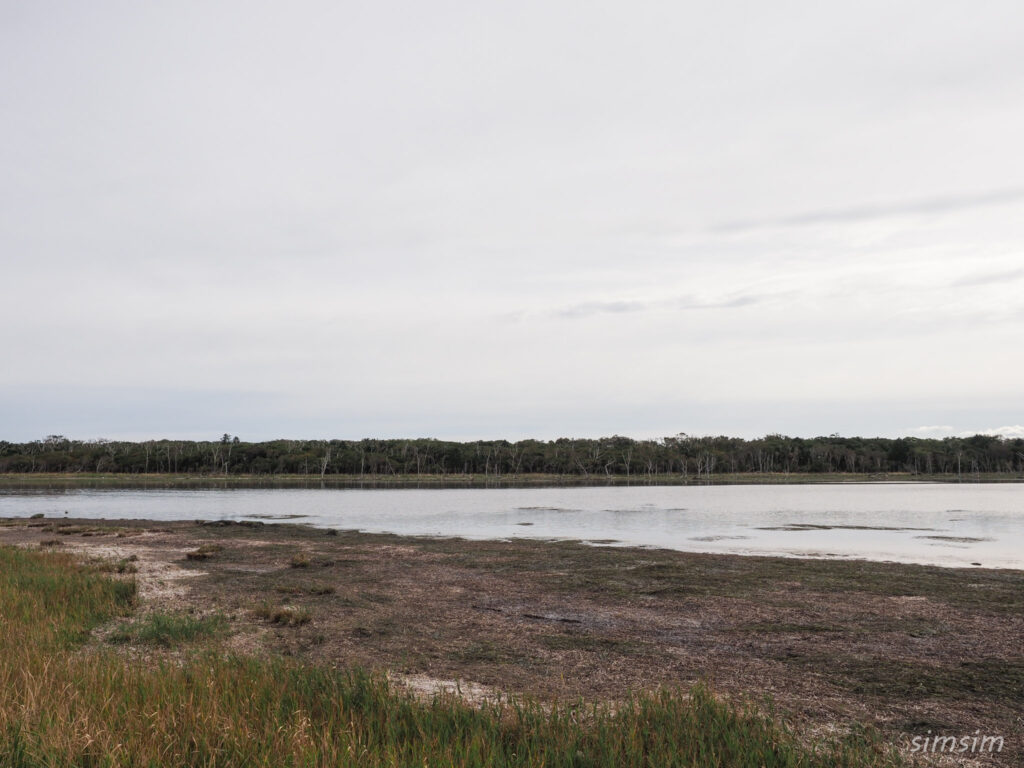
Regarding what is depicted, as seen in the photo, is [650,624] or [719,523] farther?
[719,523]

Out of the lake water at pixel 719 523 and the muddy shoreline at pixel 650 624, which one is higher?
the muddy shoreline at pixel 650 624

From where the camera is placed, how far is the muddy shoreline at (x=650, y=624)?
962 centimetres

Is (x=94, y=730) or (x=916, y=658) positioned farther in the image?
(x=916, y=658)

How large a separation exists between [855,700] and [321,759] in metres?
7.20

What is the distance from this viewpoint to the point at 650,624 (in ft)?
47.1

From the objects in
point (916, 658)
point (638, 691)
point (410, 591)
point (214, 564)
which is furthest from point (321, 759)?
point (214, 564)

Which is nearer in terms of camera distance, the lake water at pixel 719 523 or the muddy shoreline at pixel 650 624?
the muddy shoreline at pixel 650 624

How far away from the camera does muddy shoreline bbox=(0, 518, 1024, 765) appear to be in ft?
31.6

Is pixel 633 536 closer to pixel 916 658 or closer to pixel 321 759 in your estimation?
pixel 916 658

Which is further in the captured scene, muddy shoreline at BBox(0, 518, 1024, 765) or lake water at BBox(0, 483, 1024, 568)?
lake water at BBox(0, 483, 1024, 568)

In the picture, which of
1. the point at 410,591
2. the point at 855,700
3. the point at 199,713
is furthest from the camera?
the point at 410,591

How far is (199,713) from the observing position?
612 cm

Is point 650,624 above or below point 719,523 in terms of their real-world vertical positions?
above

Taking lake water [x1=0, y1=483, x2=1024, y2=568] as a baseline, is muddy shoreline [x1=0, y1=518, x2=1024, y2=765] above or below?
above
